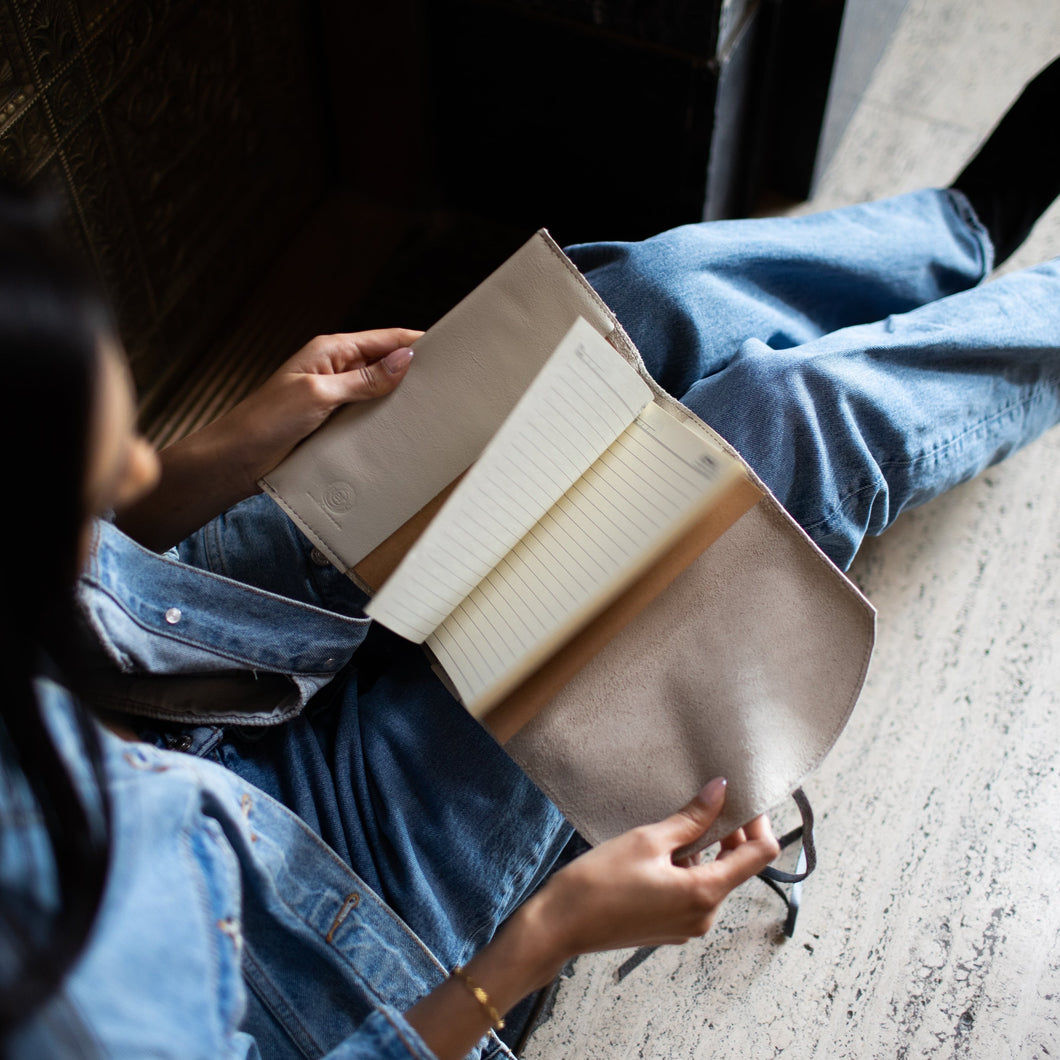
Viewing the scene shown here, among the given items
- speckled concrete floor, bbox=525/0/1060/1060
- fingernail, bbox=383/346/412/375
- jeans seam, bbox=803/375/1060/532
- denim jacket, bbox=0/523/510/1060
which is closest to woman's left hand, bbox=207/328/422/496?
fingernail, bbox=383/346/412/375

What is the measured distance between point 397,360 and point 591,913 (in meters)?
0.42

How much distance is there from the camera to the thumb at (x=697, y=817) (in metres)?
0.64

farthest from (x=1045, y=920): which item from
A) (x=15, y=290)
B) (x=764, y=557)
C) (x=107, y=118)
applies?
(x=107, y=118)

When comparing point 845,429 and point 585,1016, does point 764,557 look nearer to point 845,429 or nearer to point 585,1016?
point 845,429

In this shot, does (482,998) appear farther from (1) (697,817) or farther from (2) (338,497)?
(2) (338,497)

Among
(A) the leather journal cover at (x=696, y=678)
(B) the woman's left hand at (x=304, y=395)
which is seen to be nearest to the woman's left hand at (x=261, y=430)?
(B) the woman's left hand at (x=304, y=395)

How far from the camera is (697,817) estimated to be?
0.65 meters

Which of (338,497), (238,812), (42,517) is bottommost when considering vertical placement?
(238,812)

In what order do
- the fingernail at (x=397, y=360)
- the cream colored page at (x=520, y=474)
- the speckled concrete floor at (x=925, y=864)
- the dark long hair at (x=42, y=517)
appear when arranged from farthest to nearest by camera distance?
1. the speckled concrete floor at (x=925, y=864)
2. the fingernail at (x=397, y=360)
3. the cream colored page at (x=520, y=474)
4. the dark long hair at (x=42, y=517)

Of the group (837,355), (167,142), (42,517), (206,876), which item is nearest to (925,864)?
(837,355)

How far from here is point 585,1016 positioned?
932 millimetres

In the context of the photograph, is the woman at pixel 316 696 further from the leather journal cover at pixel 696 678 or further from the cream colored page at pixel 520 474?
the cream colored page at pixel 520 474

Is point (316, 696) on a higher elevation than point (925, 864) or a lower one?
higher

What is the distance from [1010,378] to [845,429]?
0.23m
